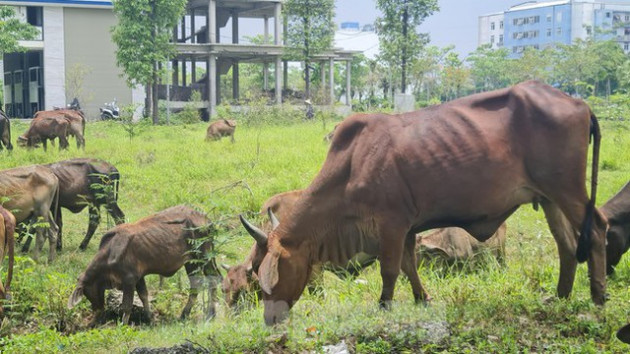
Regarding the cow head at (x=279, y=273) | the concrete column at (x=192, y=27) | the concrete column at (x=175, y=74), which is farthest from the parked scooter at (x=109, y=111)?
the cow head at (x=279, y=273)

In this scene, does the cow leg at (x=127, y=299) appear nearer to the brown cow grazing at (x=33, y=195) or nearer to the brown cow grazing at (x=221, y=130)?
the brown cow grazing at (x=33, y=195)

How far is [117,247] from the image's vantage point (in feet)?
30.6

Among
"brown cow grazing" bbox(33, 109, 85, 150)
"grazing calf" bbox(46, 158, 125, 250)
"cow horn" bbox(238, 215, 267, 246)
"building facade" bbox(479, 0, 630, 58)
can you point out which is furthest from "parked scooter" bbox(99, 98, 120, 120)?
"building facade" bbox(479, 0, 630, 58)

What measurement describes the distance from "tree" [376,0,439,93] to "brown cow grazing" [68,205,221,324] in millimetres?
33808

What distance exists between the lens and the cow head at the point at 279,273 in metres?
7.12

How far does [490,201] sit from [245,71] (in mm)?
73025

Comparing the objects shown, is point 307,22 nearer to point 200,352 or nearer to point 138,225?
point 138,225

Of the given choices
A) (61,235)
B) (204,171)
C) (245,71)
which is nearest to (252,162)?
(204,171)

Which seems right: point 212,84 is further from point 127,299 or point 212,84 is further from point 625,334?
point 625,334

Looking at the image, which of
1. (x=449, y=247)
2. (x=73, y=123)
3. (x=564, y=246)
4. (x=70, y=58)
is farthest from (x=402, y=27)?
(x=564, y=246)

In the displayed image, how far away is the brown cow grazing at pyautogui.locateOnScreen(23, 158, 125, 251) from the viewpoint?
12.9 meters

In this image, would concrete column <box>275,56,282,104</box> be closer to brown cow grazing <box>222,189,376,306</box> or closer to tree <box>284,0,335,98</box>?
tree <box>284,0,335,98</box>

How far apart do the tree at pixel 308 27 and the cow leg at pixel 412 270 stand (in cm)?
3974

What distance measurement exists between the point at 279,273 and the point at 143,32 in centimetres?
3236
